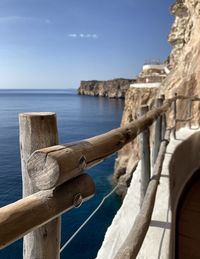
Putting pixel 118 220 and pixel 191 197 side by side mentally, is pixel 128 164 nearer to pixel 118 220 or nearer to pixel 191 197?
pixel 191 197

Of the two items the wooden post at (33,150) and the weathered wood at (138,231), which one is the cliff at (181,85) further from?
the wooden post at (33,150)

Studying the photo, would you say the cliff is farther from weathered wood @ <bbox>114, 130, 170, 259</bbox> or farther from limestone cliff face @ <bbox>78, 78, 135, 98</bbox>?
limestone cliff face @ <bbox>78, 78, 135, 98</bbox>

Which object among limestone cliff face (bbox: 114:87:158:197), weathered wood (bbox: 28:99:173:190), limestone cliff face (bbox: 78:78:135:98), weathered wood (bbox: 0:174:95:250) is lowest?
limestone cliff face (bbox: 114:87:158:197)

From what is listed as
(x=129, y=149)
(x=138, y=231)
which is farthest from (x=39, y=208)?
(x=129, y=149)

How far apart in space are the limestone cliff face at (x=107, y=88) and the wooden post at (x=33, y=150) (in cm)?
10597

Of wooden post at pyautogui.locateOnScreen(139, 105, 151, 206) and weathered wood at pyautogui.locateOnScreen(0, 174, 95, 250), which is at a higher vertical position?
weathered wood at pyautogui.locateOnScreen(0, 174, 95, 250)

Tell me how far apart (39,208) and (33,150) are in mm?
222

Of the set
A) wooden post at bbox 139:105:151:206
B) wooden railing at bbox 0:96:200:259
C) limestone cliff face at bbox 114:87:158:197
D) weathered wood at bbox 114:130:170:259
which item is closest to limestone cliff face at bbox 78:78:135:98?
limestone cliff face at bbox 114:87:158:197

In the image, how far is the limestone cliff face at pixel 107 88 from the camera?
11238cm

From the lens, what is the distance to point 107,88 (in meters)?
124

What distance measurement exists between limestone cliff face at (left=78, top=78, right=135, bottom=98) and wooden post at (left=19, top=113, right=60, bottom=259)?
4172 inches

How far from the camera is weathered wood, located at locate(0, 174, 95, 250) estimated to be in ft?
2.40

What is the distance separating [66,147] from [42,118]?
0.14 metres

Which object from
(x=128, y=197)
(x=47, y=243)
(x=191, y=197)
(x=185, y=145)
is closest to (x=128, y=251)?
(x=47, y=243)
